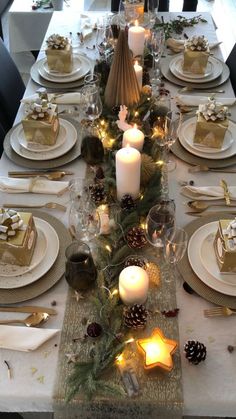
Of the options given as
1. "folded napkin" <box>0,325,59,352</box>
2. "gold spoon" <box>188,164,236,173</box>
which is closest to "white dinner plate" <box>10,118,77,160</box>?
"gold spoon" <box>188,164,236,173</box>

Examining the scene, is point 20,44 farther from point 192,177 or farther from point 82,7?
point 192,177

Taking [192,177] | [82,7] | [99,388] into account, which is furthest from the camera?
[82,7]

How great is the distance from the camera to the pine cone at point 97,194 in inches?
48.6

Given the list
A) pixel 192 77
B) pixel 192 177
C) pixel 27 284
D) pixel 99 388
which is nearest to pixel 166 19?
pixel 192 77

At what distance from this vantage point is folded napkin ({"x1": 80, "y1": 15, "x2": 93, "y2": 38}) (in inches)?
83.3

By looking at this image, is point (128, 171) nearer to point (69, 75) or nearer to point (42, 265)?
point (42, 265)

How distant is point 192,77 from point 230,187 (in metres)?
0.72

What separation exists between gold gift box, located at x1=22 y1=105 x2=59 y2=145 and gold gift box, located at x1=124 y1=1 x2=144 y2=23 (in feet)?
3.34

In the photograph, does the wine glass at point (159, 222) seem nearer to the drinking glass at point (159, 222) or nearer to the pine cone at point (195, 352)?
the drinking glass at point (159, 222)

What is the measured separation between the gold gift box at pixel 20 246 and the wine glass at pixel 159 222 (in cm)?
31

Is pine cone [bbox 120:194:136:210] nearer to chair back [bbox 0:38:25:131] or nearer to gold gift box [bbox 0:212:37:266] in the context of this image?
gold gift box [bbox 0:212:37:266]

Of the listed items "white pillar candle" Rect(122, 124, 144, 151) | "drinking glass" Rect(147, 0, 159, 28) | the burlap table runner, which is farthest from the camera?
"drinking glass" Rect(147, 0, 159, 28)

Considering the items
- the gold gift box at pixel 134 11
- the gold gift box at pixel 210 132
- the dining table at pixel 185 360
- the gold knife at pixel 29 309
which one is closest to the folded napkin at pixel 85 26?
the gold gift box at pixel 134 11

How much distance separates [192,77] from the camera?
1800mm
